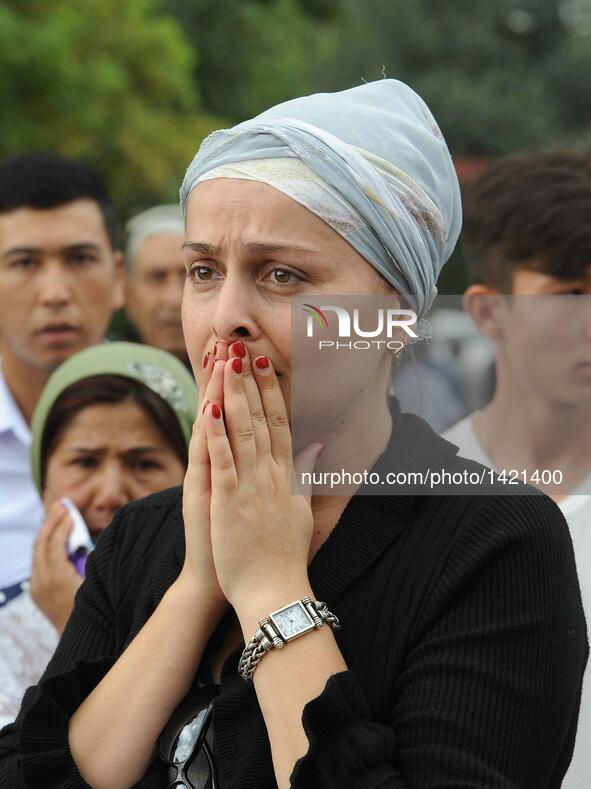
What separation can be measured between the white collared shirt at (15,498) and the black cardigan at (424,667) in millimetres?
1730

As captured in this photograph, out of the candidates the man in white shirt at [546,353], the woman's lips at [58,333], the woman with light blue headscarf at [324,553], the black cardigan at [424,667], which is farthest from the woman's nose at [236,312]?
the woman's lips at [58,333]

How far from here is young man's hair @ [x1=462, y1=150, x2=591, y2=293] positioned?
322cm

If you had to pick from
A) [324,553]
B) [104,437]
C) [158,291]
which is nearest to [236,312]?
[324,553]

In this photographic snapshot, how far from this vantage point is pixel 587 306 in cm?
287

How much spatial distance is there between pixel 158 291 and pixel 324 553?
14.7ft

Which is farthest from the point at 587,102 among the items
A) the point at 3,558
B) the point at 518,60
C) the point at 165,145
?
the point at 3,558

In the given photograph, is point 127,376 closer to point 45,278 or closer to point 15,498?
point 15,498

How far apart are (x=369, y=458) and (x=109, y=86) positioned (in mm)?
20978

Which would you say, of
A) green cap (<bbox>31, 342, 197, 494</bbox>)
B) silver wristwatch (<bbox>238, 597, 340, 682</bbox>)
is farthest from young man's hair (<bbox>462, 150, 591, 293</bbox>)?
silver wristwatch (<bbox>238, 597, 340, 682</bbox>)

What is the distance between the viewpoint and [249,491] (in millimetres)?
1927

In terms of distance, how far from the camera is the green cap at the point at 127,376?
370cm

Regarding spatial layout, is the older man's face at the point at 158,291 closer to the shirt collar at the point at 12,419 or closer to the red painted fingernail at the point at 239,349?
the shirt collar at the point at 12,419

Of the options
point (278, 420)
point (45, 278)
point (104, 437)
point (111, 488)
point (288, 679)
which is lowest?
point (288, 679)

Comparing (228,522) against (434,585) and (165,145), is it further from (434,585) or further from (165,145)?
(165,145)
